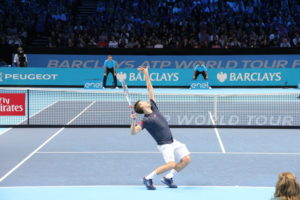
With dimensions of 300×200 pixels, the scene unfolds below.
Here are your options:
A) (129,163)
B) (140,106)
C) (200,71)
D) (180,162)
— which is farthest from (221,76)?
(140,106)

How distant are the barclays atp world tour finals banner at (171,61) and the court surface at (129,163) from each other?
14.3 meters

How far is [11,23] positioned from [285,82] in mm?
16371

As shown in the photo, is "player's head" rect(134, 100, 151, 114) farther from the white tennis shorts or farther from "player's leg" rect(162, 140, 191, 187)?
"player's leg" rect(162, 140, 191, 187)

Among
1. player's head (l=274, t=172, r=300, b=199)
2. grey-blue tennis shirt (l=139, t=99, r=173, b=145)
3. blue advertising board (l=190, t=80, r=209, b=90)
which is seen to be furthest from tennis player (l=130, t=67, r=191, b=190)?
blue advertising board (l=190, t=80, r=209, b=90)

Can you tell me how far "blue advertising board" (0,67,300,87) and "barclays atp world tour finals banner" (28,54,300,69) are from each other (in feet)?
4.28

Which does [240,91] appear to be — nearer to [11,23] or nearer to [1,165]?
[11,23]

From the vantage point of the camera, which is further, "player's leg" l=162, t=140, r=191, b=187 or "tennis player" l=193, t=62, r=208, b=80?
"tennis player" l=193, t=62, r=208, b=80

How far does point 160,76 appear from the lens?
29.0 meters

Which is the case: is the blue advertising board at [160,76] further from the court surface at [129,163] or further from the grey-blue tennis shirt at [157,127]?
the grey-blue tennis shirt at [157,127]

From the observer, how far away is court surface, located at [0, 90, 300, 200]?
9297 millimetres

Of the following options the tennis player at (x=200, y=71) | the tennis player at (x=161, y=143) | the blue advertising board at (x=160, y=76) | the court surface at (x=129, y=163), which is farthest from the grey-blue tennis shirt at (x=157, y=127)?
the blue advertising board at (x=160, y=76)

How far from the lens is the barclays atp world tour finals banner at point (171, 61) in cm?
3017

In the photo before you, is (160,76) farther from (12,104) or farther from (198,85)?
(12,104)

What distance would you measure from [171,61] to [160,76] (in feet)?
6.20
